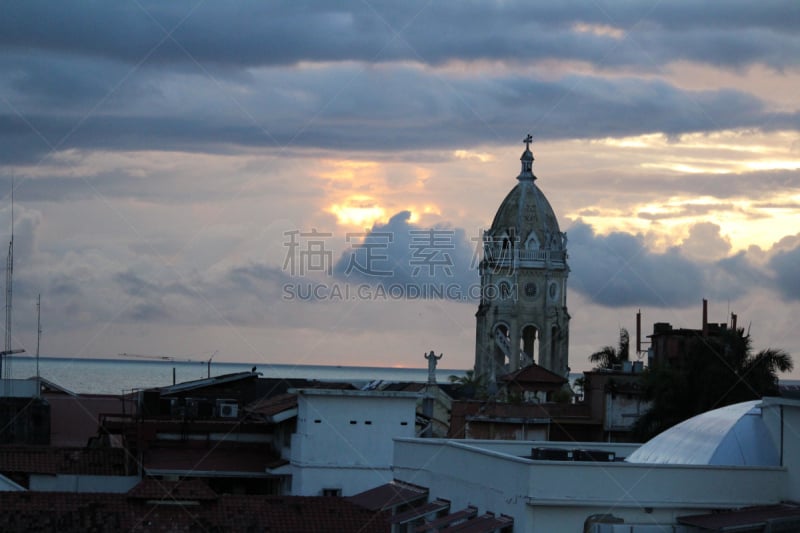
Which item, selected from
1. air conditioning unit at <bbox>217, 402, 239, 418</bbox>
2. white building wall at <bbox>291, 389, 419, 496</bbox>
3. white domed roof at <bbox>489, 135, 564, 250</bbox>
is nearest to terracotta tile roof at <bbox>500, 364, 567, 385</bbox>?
air conditioning unit at <bbox>217, 402, 239, 418</bbox>

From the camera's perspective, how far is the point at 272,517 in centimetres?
3659

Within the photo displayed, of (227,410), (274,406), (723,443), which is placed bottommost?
(723,443)

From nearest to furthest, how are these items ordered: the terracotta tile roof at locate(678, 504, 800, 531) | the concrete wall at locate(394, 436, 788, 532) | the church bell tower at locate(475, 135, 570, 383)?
the terracotta tile roof at locate(678, 504, 800, 531) < the concrete wall at locate(394, 436, 788, 532) < the church bell tower at locate(475, 135, 570, 383)

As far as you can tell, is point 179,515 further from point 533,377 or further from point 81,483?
point 533,377

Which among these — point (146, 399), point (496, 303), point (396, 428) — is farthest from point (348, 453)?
point (496, 303)

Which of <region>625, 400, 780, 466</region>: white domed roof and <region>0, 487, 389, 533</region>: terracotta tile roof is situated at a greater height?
<region>625, 400, 780, 466</region>: white domed roof

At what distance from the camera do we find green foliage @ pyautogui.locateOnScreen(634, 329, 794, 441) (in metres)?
53.8

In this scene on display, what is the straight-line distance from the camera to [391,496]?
1464 inches

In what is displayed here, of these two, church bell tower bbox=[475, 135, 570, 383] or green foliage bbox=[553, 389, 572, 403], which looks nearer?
green foliage bbox=[553, 389, 572, 403]

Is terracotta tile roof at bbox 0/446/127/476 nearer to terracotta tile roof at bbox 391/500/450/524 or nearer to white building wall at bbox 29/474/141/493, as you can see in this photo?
white building wall at bbox 29/474/141/493

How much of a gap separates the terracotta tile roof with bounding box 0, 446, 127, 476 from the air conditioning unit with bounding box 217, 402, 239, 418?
5.24 m

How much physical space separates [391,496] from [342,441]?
31.2ft

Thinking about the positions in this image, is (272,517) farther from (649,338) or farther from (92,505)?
(649,338)

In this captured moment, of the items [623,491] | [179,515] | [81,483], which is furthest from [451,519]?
[81,483]
